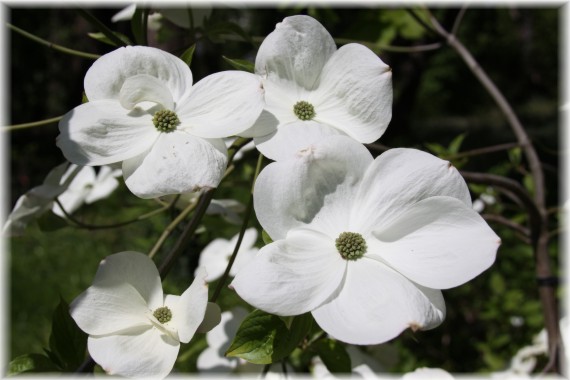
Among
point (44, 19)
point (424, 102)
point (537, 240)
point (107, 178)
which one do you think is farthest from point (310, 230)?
point (424, 102)

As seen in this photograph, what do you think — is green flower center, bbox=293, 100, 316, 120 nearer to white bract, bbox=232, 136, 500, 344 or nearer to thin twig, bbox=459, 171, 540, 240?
white bract, bbox=232, 136, 500, 344

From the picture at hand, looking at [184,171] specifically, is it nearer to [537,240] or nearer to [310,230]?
[310,230]

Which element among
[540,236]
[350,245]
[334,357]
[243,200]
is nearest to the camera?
[350,245]

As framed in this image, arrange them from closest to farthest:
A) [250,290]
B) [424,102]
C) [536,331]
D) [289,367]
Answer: [250,290] → [289,367] → [536,331] → [424,102]

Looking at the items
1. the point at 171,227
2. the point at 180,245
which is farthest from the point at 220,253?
the point at 180,245

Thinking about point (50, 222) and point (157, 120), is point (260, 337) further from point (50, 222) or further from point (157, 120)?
point (50, 222)
